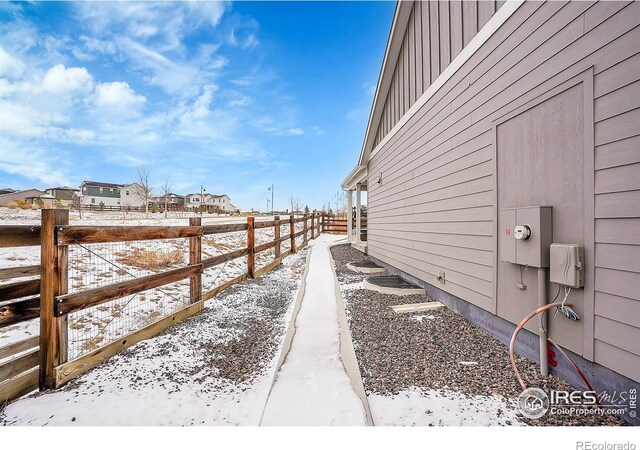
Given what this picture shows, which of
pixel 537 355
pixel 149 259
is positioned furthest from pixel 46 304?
pixel 149 259

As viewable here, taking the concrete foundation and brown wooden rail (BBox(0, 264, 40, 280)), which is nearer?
the concrete foundation

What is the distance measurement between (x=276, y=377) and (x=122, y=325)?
7.96 feet

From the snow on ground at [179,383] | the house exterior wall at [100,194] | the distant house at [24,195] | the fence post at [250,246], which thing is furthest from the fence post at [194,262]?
the house exterior wall at [100,194]

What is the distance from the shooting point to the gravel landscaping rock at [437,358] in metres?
1.98

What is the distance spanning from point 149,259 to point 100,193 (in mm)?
55229

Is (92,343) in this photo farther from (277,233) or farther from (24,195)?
(24,195)

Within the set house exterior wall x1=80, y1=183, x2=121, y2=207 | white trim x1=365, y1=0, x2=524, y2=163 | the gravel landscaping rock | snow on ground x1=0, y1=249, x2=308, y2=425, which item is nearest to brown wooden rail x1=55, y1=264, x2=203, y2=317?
snow on ground x1=0, y1=249, x2=308, y2=425

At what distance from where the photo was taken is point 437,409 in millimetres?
1754

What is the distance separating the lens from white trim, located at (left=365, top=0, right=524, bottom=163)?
8.89ft

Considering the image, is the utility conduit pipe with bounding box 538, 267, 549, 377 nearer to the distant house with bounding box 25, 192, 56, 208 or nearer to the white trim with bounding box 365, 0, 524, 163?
the white trim with bounding box 365, 0, 524, 163

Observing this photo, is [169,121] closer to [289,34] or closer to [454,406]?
[289,34]

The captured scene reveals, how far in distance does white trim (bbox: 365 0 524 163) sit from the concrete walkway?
3.70m

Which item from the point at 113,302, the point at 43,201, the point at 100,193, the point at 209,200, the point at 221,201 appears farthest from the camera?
the point at 221,201

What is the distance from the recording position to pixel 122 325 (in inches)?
131
